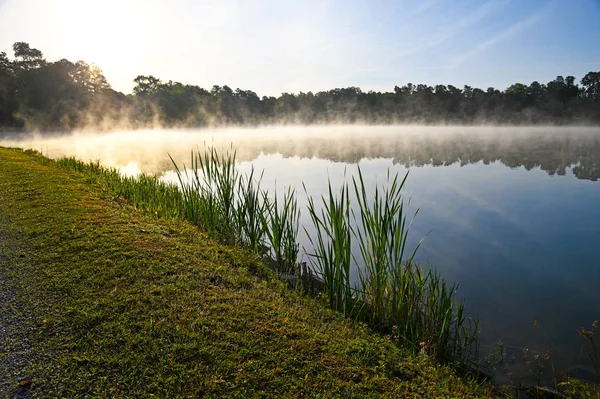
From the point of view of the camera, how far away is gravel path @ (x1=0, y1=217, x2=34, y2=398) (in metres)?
2.40

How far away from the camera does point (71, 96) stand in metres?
41.8

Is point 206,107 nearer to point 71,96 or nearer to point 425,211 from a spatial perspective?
point 71,96

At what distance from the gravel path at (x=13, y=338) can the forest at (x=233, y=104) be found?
124ft

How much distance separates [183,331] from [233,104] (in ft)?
234

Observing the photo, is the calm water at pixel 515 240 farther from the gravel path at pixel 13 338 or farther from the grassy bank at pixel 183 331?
the gravel path at pixel 13 338

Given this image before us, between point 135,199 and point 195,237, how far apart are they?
2460 millimetres

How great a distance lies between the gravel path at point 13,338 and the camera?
2.40 m

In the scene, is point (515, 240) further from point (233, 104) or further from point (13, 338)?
point (233, 104)

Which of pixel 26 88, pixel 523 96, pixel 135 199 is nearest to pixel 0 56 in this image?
pixel 26 88

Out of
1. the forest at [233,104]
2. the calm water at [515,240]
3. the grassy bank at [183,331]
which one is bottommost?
the calm water at [515,240]

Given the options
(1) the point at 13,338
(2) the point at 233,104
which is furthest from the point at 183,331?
(2) the point at 233,104

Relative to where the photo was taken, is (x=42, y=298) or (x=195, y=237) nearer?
(x=42, y=298)

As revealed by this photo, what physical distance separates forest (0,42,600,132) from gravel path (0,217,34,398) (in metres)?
37.7

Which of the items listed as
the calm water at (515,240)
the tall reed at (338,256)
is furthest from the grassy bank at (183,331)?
the calm water at (515,240)
